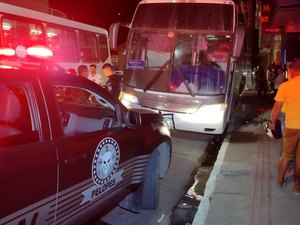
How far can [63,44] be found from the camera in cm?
1179

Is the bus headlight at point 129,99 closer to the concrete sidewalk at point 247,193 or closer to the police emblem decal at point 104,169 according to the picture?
the concrete sidewalk at point 247,193

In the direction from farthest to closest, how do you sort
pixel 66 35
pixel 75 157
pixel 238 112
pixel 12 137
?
pixel 238 112 → pixel 66 35 → pixel 75 157 → pixel 12 137

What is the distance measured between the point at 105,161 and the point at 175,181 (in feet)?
8.96

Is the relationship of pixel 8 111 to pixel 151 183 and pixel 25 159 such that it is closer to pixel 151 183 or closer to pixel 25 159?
pixel 25 159

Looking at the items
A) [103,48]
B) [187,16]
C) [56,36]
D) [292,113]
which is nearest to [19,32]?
[56,36]

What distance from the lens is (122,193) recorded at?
12.7 ft

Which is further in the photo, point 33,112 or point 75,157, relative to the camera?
point 75,157

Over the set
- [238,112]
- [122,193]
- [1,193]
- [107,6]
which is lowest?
[238,112]

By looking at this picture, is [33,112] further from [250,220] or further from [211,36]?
[211,36]

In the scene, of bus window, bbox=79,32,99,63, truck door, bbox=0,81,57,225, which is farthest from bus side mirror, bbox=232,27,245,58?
bus window, bbox=79,32,99,63

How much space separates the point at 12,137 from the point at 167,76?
19.1 feet

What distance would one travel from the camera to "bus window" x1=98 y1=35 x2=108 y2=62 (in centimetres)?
1410

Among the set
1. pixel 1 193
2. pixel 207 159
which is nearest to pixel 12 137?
pixel 1 193

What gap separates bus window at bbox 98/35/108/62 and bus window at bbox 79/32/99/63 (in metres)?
0.36
